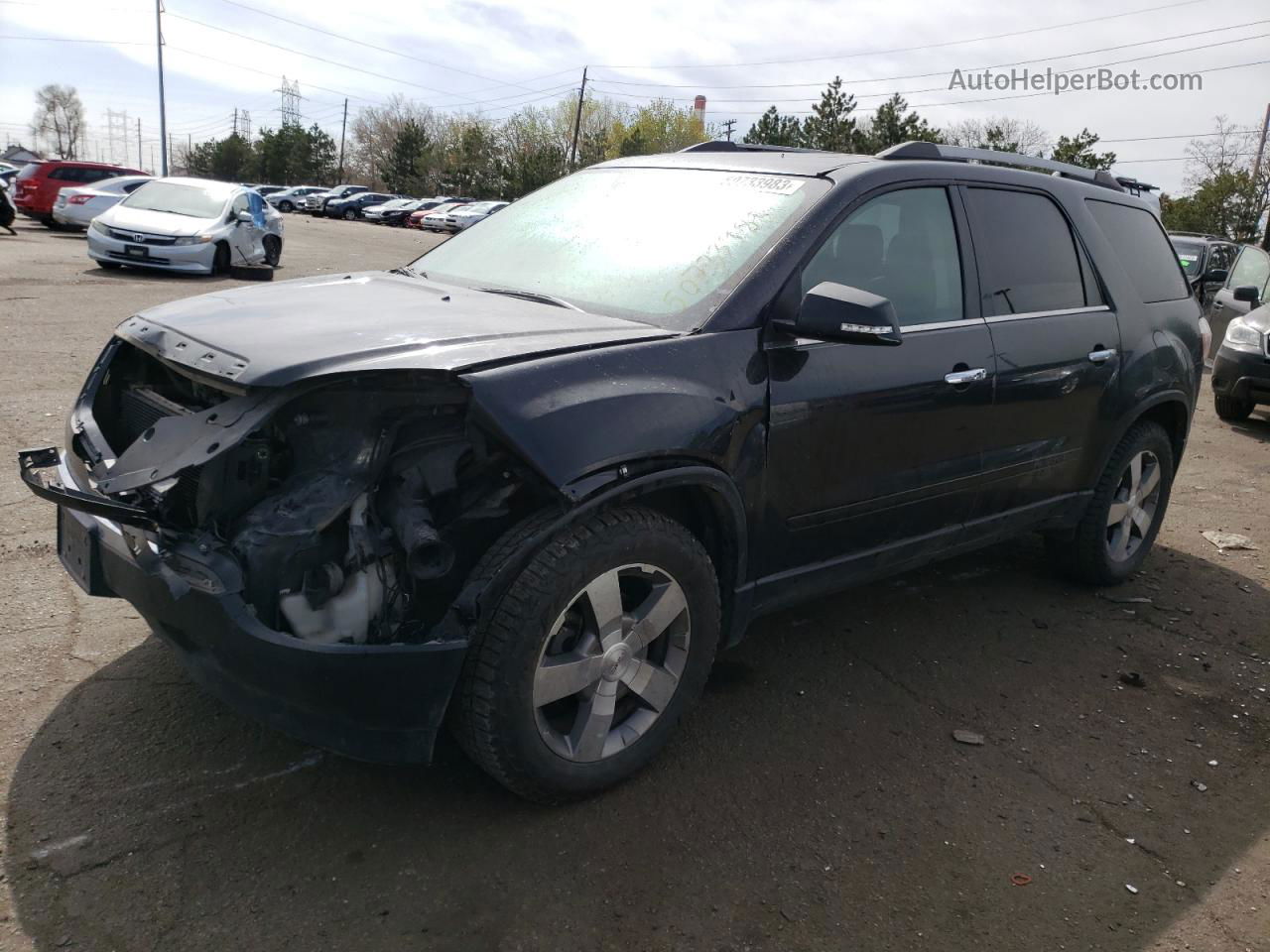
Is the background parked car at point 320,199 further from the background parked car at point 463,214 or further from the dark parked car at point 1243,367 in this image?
the dark parked car at point 1243,367

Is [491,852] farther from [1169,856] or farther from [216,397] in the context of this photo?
[1169,856]

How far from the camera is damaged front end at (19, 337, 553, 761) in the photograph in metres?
2.37

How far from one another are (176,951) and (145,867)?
1.07 ft

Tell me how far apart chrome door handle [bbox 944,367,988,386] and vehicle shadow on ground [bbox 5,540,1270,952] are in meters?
1.15

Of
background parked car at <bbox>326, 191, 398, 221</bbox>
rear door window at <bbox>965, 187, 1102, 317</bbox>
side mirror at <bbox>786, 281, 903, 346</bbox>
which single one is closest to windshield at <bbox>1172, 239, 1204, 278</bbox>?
rear door window at <bbox>965, 187, 1102, 317</bbox>

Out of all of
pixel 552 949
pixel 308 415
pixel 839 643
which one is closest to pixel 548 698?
pixel 552 949

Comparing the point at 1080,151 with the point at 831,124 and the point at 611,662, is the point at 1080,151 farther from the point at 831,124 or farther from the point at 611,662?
the point at 611,662

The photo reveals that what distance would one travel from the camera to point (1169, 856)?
286 cm

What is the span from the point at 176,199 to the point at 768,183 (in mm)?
13938

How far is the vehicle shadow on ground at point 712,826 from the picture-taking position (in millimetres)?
2369

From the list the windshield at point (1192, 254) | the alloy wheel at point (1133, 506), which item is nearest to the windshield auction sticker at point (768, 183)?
the alloy wheel at point (1133, 506)

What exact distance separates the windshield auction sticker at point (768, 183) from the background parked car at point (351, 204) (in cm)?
5175

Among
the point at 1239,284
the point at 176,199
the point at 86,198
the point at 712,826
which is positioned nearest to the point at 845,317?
the point at 712,826

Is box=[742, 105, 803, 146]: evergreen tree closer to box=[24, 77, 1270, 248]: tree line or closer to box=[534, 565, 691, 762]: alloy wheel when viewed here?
box=[24, 77, 1270, 248]: tree line
